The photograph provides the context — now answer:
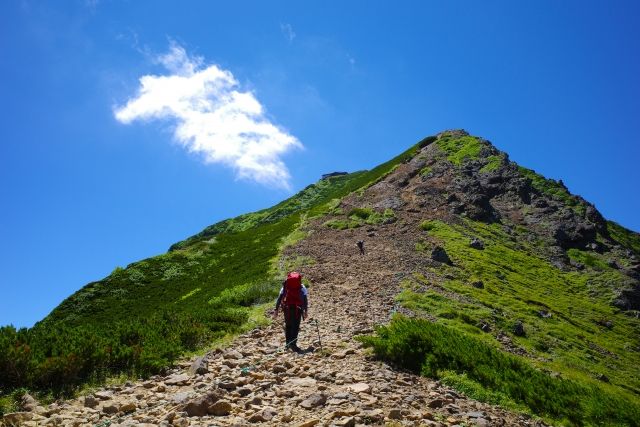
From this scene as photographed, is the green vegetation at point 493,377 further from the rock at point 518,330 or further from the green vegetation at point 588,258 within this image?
the green vegetation at point 588,258

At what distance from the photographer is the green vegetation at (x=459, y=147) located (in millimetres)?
61688

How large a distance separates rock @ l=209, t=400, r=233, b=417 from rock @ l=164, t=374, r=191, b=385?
7.93 feet

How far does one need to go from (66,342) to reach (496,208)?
48.3 metres

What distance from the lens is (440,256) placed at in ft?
102

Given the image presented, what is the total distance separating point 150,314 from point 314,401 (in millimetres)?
20699

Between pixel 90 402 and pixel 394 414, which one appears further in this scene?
pixel 90 402

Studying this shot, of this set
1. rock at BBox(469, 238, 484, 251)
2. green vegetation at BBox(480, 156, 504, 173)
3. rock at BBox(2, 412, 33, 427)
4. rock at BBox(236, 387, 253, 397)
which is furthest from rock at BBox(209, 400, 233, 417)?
green vegetation at BBox(480, 156, 504, 173)

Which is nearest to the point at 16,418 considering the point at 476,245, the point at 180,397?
the point at 180,397

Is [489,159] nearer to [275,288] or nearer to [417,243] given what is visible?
[417,243]

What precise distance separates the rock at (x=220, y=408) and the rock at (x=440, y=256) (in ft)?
81.0

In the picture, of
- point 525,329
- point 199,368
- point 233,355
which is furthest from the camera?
point 525,329

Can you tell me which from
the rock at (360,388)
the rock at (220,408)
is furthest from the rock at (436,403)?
the rock at (220,408)

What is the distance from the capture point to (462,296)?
24172 mm

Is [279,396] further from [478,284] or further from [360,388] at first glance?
[478,284]
